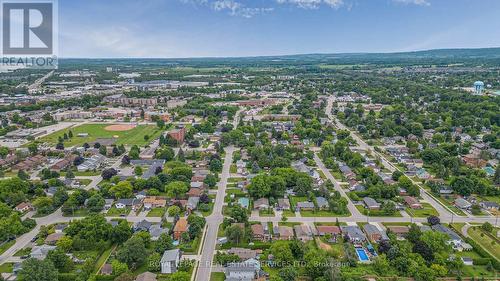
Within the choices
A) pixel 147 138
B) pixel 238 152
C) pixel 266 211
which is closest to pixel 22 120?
pixel 147 138

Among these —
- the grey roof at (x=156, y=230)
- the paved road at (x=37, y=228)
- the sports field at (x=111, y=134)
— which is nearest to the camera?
the paved road at (x=37, y=228)

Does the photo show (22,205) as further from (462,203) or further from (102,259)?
(462,203)

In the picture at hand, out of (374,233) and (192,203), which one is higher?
(192,203)

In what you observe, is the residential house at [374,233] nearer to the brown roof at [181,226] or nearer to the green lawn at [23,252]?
the brown roof at [181,226]

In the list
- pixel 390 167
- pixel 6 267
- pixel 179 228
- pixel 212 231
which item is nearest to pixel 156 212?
pixel 179 228

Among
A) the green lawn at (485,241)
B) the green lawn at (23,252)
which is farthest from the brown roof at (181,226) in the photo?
the green lawn at (485,241)

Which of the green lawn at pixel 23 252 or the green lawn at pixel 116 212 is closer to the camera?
the green lawn at pixel 23 252

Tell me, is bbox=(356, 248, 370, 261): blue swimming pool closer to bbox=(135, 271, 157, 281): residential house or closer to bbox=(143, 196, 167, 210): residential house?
bbox=(135, 271, 157, 281): residential house
